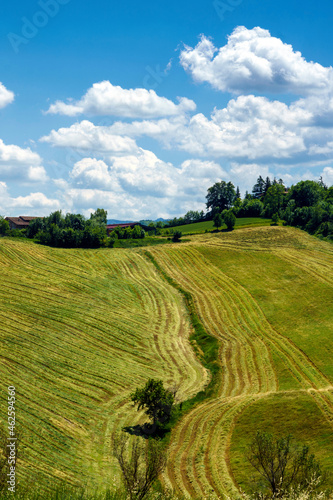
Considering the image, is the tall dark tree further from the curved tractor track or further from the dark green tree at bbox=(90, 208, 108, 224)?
the curved tractor track

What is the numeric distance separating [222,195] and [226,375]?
13086cm

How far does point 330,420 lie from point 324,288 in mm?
42533

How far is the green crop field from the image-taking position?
113ft

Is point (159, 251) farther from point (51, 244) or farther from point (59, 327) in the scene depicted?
point (59, 327)

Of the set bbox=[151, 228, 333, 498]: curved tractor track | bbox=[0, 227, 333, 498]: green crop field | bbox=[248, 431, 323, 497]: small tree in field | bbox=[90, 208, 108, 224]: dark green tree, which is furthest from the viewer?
bbox=[90, 208, 108, 224]: dark green tree

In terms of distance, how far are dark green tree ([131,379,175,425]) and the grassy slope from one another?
2.06 meters

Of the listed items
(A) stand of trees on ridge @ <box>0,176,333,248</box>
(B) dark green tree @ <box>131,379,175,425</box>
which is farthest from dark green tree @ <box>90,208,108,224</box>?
(B) dark green tree @ <box>131,379,175,425</box>

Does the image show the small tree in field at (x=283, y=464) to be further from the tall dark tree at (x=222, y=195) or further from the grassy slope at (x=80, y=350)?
the tall dark tree at (x=222, y=195)

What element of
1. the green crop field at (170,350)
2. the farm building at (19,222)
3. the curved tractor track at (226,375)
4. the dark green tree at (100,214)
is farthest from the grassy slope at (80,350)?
the farm building at (19,222)

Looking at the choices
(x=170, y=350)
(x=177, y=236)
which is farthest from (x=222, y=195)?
(x=170, y=350)

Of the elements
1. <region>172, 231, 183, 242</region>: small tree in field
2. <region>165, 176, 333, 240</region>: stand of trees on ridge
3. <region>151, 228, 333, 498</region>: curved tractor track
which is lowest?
<region>151, 228, 333, 498</region>: curved tractor track

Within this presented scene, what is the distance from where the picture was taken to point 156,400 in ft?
132

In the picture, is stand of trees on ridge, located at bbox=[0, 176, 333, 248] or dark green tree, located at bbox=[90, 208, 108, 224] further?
dark green tree, located at bbox=[90, 208, 108, 224]

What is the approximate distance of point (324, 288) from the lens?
75.9 m
